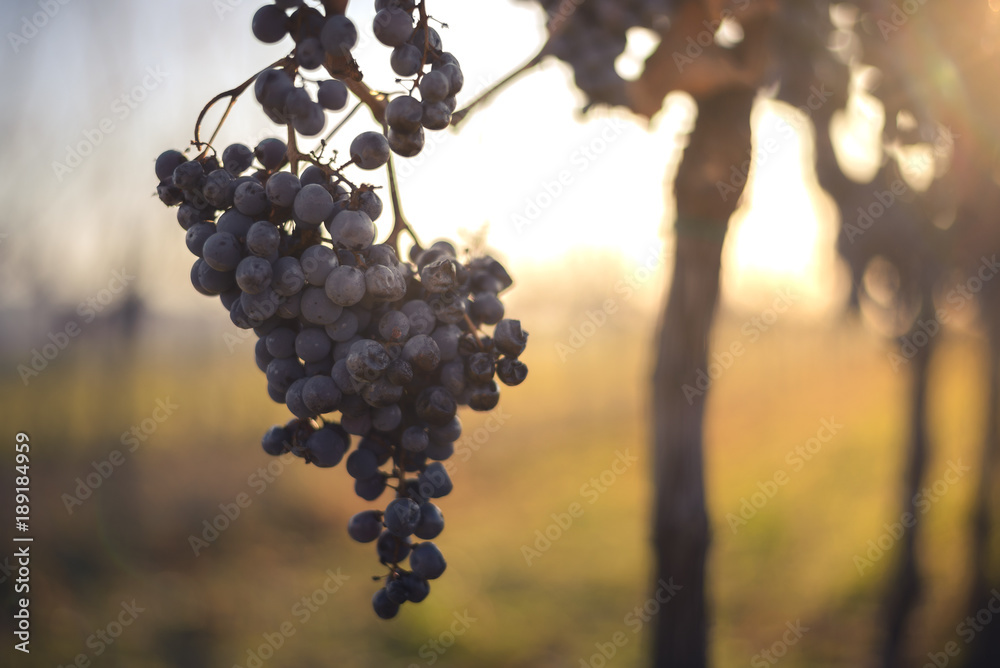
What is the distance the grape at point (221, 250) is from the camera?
0.86 metres

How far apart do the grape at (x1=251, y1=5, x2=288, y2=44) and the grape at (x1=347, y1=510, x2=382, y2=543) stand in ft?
2.59

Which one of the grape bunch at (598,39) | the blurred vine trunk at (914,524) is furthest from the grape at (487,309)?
the blurred vine trunk at (914,524)

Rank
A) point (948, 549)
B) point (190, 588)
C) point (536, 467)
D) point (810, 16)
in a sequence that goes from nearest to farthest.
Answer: point (810, 16), point (190, 588), point (948, 549), point (536, 467)

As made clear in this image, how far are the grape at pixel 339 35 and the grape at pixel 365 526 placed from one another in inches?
30.0

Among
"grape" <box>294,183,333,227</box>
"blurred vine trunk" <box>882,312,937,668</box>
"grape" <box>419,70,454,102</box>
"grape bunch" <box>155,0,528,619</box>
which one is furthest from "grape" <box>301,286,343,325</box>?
"blurred vine trunk" <box>882,312,937,668</box>

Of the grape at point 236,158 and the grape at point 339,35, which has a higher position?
the grape at point 339,35

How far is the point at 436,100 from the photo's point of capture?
2.77 ft

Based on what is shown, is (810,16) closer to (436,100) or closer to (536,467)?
(436,100)

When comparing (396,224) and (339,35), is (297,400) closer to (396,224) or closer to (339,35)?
(396,224)

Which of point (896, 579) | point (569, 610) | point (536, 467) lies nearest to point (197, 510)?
point (569, 610)

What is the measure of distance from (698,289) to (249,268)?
5.04ft

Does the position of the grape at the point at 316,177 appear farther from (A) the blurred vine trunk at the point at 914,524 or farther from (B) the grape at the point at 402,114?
(A) the blurred vine trunk at the point at 914,524

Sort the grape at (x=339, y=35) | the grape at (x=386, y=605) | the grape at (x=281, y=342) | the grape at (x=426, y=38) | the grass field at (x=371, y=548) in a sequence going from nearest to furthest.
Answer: the grape at (x=339, y=35) → the grape at (x=426, y=38) → the grape at (x=281, y=342) → the grape at (x=386, y=605) → the grass field at (x=371, y=548)

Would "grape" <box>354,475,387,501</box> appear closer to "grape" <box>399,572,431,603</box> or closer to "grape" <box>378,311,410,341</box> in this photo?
"grape" <box>399,572,431,603</box>
